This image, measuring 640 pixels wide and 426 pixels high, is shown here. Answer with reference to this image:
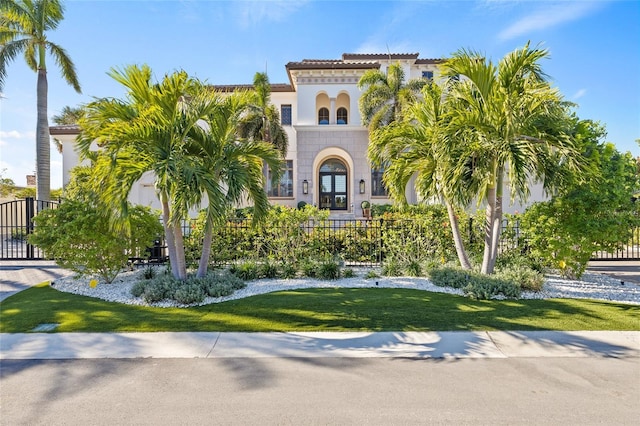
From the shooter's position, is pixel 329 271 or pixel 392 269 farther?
pixel 392 269

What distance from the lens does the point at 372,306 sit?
6.29m

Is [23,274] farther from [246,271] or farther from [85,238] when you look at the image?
[246,271]

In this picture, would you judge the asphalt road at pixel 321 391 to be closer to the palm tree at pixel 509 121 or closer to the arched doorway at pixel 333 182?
the palm tree at pixel 509 121

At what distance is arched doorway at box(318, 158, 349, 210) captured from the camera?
76.7ft

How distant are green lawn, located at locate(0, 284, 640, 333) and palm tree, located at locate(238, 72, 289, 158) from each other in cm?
1404

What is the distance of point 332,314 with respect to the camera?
5918mm

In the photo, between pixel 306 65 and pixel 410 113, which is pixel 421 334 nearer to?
pixel 410 113

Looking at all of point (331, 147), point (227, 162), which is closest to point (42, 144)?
point (227, 162)

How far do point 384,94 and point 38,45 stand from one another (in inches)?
684

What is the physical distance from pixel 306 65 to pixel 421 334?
2000 cm

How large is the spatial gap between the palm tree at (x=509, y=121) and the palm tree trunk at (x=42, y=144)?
18.3m

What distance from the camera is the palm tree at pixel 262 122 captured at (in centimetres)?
1948

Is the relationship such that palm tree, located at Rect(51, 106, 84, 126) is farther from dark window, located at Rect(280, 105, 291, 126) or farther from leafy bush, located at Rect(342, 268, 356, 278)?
leafy bush, located at Rect(342, 268, 356, 278)

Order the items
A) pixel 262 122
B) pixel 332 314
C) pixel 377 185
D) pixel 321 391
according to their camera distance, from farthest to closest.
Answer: pixel 377 185 < pixel 262 122 < pixel 332 314 < pixel 321 391
